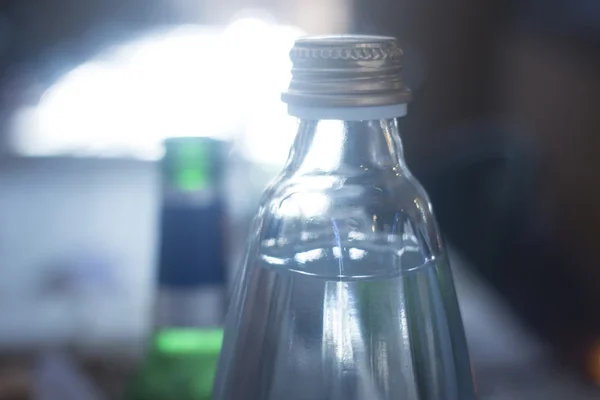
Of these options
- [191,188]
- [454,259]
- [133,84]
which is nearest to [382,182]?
[191,188]

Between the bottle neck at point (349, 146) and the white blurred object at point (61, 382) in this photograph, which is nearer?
the bottle neck at point (349, 146)

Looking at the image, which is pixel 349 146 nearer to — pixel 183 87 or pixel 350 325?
pixel 350 325

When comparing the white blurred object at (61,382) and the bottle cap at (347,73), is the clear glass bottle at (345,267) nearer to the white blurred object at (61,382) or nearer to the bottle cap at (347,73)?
the bottle cap at (347,73)

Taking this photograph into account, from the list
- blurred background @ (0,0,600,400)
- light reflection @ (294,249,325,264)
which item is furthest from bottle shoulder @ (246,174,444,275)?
blurred background @ (0,0,600,400)

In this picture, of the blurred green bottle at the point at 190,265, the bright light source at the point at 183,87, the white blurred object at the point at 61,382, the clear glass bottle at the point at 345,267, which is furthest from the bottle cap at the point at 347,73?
the bright light source at the point at 183,87

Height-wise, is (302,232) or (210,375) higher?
(302,232)

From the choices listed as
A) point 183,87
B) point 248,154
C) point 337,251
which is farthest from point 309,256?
point 183,87

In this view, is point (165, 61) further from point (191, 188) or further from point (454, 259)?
point (191, 188)

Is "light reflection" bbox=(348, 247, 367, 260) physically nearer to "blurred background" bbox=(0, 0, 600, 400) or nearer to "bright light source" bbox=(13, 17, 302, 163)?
"blurred background" bbox=(0, 0, 600, 400)
